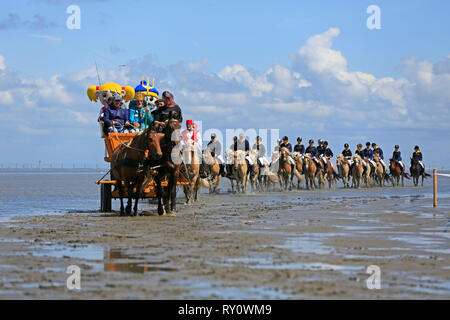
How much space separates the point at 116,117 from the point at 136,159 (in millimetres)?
2514

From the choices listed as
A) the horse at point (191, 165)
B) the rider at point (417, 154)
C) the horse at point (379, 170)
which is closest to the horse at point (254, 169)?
the horse at point (191, 165)

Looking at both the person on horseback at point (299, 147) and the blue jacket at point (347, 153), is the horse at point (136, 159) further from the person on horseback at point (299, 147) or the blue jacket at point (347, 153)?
the blue jacket at point (347, 153)

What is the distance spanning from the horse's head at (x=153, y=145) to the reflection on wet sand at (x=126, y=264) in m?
6.35

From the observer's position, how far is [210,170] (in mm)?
31203

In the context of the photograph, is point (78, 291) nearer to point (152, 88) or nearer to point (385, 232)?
point (385, 232)

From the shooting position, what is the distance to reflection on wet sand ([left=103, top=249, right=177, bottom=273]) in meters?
9.40

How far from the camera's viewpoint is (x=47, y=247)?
11.9 m

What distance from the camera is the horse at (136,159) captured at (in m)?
17.6

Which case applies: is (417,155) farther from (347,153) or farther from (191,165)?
(191,165)

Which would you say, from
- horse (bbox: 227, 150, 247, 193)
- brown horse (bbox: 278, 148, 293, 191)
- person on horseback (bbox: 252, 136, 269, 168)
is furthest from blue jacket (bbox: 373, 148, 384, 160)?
horse (bbox: 227, 150, 247, 193)
